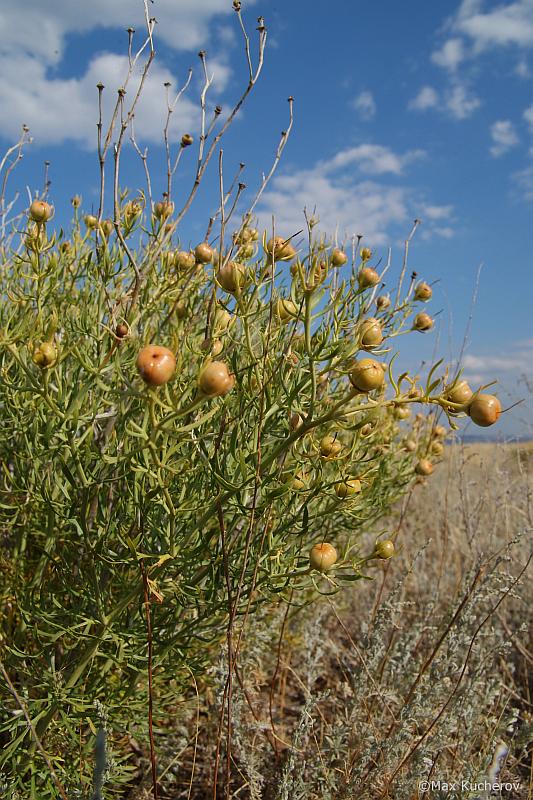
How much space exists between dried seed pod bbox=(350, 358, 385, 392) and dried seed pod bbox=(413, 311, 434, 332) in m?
0.86

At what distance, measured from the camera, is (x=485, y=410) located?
3.59 feet

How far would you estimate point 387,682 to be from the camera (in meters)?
2.62

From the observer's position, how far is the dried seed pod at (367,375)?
1072 millimetres

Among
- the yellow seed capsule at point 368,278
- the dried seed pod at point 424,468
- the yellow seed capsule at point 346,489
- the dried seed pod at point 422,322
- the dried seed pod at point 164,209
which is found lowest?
the yellow seed capsule at point 346,489

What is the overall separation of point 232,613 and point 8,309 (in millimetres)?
1443

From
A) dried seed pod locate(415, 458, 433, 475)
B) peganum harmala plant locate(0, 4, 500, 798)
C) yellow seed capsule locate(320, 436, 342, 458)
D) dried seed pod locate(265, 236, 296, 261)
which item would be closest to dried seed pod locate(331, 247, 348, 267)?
peganum harmala plant locate(0, 4, 500, 798)

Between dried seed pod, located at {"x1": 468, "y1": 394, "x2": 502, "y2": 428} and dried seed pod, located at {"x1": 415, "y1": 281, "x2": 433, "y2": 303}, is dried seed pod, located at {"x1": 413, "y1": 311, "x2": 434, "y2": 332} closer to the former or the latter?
dried seed pod, located at {"x1": 415, "y1": 281, "x2": 433, "y2": 303}

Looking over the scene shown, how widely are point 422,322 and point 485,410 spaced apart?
86cm

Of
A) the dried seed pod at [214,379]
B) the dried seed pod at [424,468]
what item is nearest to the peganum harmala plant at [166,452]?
the dried seed pod at [214,379]

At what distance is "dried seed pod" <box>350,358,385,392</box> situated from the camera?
1.07 metres

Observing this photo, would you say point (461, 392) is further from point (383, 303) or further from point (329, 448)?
point (383, 303)

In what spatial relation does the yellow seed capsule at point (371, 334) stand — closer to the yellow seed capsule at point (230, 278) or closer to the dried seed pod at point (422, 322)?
the yellow seed capsule at point (230, 278)

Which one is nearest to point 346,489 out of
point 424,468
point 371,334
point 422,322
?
point 371,334

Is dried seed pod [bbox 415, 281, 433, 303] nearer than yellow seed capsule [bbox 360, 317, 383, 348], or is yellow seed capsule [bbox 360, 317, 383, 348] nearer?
yellow seed capsule [bbox 360, 317, 383, 348]
